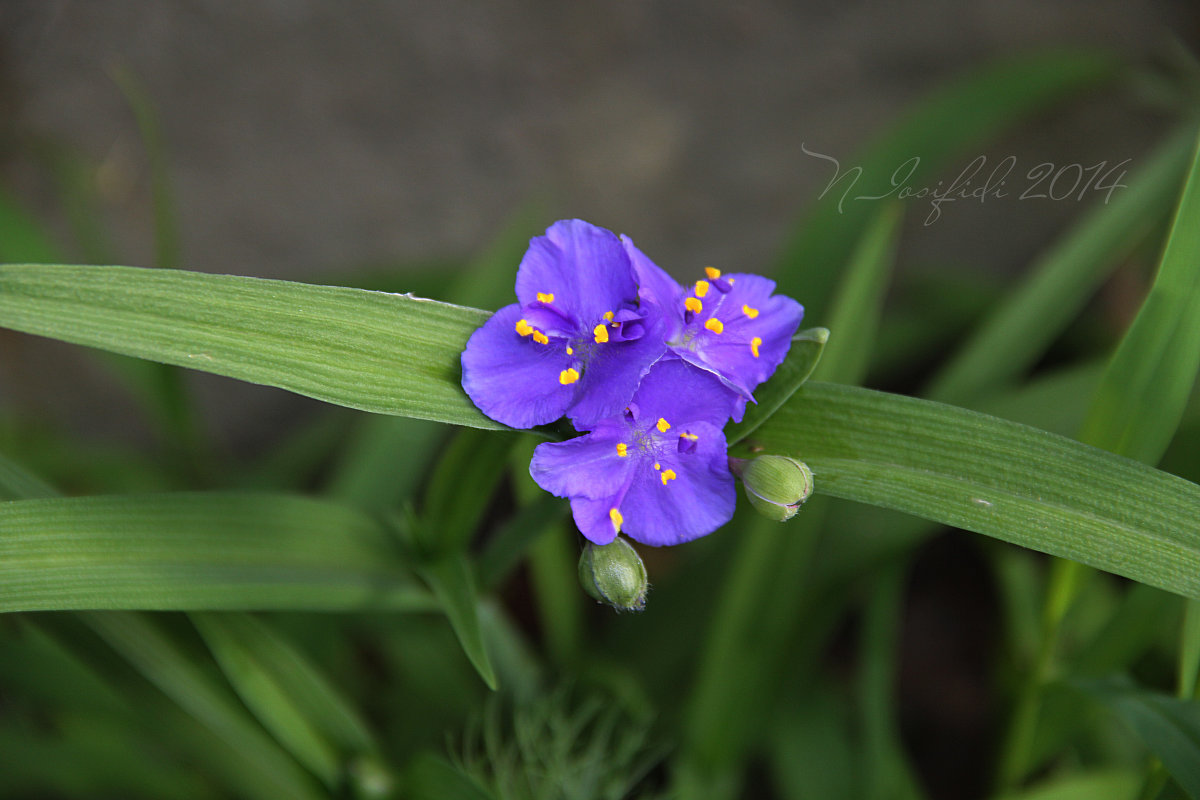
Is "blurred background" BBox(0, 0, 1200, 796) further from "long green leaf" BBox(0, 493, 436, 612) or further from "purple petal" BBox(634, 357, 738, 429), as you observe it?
"purple petal" BBox(634, 357, 738, 429)

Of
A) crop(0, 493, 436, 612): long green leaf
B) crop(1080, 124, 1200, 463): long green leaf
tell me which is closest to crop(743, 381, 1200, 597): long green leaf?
crop(1080, 124, 1200, 463): long green leaf

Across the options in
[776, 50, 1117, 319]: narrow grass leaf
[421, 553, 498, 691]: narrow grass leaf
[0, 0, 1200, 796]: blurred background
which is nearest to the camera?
[421, 553, 498, 691]: narrow grass leaf

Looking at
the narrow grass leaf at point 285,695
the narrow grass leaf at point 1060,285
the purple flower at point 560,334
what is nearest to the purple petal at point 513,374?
the purple flower at point 560,334

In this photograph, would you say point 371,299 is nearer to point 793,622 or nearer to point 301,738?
point 301,738

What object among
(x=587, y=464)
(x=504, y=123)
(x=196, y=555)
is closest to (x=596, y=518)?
(x=587, y=464)

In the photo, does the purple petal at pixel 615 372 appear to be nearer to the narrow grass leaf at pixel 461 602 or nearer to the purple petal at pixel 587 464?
the purple petal at pixel 587 464

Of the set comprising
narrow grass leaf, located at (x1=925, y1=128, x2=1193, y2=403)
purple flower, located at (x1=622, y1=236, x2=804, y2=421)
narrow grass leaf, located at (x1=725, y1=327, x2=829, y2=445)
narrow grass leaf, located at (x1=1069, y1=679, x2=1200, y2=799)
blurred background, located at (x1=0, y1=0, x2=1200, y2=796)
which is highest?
blurred background, located at (x1=0, y1=0, x2=1200, y2=796)

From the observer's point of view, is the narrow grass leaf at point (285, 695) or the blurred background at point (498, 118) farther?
the blurred background at point (498, 118)
